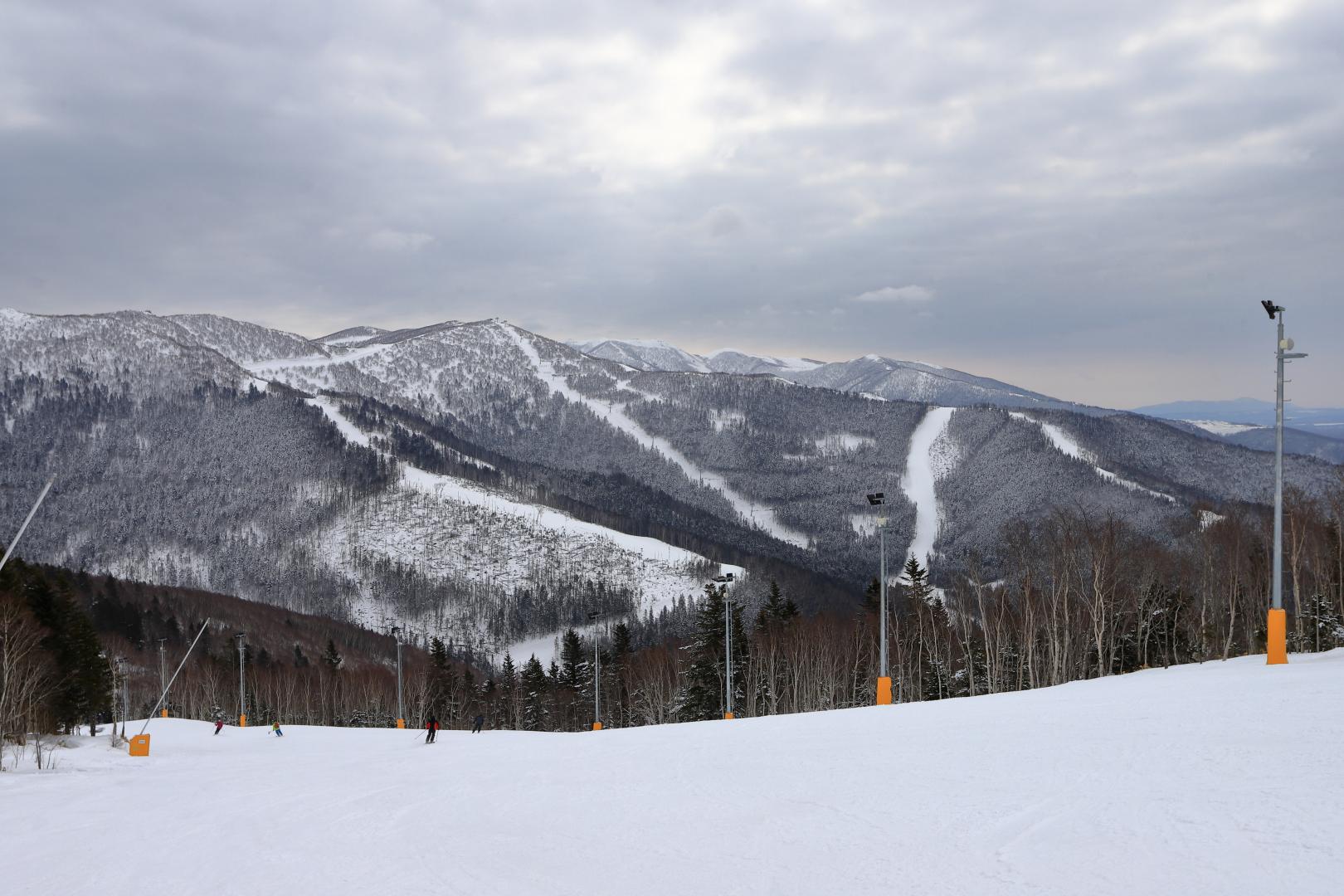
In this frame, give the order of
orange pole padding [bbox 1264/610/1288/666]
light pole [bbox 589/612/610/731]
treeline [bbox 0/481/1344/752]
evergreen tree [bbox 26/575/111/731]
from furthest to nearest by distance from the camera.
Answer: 1. light pole [bbox 589/612/610/731]
2. treeline [bbox 0/481/1344/752]
3. evergreen tree [bbox 26/575/111/731]
4. orange pole padding [bbox 1264/610/1288/666]

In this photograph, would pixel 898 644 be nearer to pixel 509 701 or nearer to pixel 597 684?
pixel 597 684

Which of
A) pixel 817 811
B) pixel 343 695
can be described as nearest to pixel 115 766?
pixel 817 811

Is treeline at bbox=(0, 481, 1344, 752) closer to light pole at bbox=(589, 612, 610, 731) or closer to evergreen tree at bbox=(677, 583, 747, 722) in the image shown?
evergreen tree at bbox=(677, 583, 747, 722)

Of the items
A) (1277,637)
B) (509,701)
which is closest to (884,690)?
(1277,637)

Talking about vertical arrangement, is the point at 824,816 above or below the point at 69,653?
above

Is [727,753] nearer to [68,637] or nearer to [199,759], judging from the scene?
[199,759]

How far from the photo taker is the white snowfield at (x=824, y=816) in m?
7.95

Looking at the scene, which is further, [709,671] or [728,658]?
[709,671]

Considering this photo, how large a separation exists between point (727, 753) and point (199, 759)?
72.7 feet

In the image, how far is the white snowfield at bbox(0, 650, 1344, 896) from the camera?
7949 mm

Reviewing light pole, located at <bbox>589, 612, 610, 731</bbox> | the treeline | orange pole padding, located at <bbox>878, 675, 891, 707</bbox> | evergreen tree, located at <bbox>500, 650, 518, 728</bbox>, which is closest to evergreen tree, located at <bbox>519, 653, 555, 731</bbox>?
the treeline

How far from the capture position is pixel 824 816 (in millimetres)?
10531

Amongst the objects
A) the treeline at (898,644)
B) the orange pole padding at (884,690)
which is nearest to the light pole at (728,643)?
the treeline at (898,644)

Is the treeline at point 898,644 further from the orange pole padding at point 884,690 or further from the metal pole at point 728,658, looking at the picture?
the orange pole padding at point 884,690
